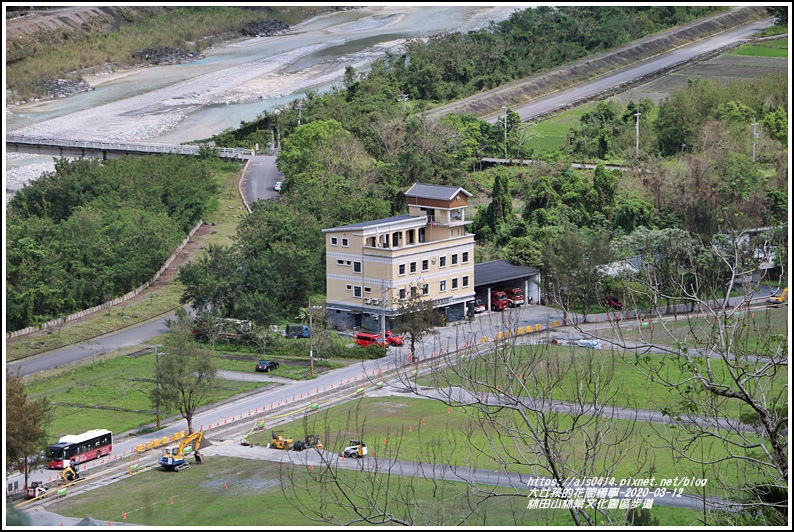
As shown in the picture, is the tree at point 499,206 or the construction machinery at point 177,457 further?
the tree at point 499,206

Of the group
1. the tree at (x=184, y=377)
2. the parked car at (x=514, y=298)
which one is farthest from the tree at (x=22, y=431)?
the parked car at (x=514, y=298)

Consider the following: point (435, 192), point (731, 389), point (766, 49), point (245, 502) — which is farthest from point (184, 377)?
point (766, 49)

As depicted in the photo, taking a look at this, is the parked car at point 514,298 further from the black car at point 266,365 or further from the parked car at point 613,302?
the black car at point 266,365

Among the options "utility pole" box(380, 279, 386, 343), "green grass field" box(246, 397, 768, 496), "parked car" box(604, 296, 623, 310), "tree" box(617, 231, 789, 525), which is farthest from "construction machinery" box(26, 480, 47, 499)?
"parked car" box(604, 296, 623, 310)

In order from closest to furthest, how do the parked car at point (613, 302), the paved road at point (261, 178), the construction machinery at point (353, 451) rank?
the construction machinery at point (353, 451) < the parked car at point (613, 302) < the paved road at point (261, 178)

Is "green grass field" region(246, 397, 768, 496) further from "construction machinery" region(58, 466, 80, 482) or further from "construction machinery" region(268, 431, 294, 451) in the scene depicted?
"construction machinery" region(58, 466, 80, 482)

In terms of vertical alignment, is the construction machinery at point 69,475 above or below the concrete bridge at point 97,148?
below
